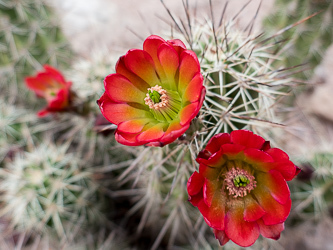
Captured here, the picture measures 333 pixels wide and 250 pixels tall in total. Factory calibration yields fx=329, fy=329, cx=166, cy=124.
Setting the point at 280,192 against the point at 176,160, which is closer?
the point at 280,192

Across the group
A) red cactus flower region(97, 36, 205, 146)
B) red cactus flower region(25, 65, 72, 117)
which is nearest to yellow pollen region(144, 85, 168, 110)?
red cactus flower region(97, 36, 205, 146)

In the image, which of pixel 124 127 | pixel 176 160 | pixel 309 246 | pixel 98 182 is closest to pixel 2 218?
pixel 98 182

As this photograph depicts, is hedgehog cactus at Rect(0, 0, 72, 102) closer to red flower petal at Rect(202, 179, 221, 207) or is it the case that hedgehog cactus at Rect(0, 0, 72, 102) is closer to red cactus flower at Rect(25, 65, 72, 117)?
red cactus flower at Rect(25, 65, 72, 117)

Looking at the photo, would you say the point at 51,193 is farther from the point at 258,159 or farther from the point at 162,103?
the point at 258,159

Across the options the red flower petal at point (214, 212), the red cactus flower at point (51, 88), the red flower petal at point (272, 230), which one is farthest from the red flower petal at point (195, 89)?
the red cactus flower at point (51, 88)

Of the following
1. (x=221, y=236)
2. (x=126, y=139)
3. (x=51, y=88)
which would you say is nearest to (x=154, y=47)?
(x=126, y=139)

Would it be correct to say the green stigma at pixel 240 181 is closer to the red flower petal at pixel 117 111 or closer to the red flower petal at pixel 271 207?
the red flower petal at pixel 271 207

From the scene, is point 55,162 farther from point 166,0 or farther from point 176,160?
point 166,0

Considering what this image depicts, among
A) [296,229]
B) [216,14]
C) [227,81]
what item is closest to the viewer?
[227,81]
